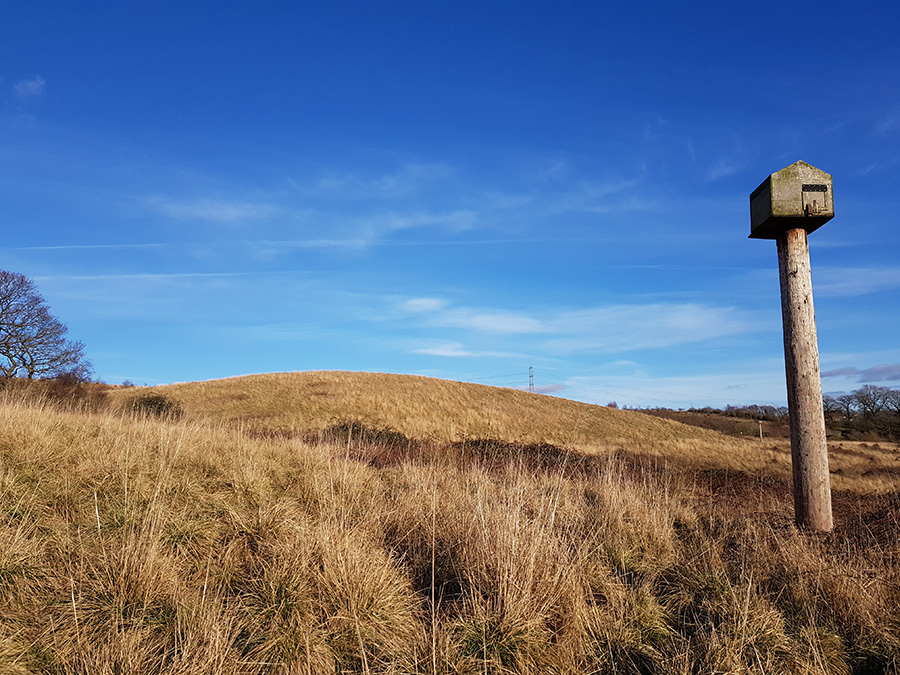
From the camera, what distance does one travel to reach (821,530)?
6.09 meters

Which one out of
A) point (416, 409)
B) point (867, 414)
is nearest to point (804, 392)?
point (416, 409)

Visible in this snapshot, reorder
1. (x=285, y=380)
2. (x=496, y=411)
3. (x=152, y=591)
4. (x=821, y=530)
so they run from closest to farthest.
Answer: (x=152, y=591) < (x=821, y=530) < (x=496, y=411) < (x=285, y=380)

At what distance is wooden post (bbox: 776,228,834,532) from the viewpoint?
6.20m

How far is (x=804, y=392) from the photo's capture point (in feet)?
20.5

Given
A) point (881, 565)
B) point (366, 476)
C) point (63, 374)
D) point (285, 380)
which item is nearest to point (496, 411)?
point (285, 380)

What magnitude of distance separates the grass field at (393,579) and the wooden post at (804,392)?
0.39m

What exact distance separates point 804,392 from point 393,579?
5.32 metres

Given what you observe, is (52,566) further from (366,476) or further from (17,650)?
(366,476)

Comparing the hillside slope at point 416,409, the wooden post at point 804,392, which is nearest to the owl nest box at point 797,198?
the wooden post at point 804,392

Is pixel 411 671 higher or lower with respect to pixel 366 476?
lower

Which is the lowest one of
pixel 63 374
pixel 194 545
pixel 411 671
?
pixel 411 671

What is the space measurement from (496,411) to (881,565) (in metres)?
29.3

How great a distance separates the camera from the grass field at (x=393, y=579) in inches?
125

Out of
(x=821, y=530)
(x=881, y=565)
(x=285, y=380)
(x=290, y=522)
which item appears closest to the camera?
(x=881, y=565)
